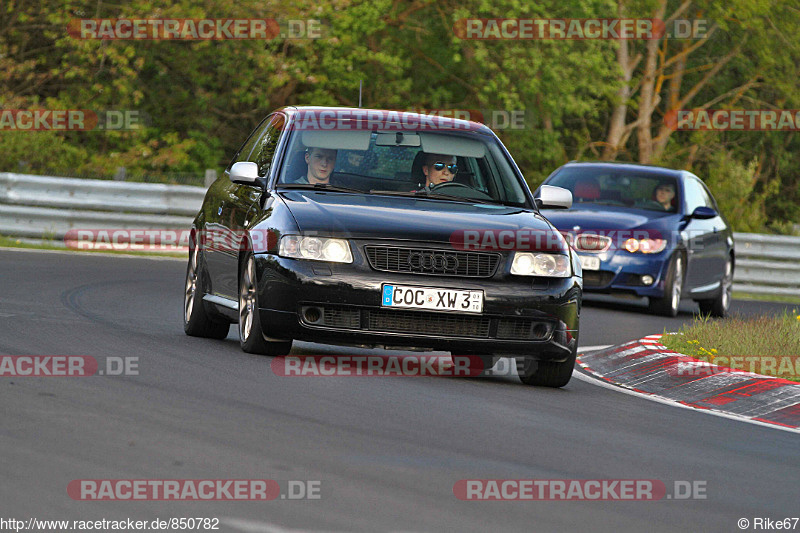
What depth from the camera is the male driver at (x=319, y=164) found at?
9.92m

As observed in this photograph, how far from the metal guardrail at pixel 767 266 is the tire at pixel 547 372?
620 inches

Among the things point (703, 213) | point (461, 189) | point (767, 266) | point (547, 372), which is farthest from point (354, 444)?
point (767, 266)

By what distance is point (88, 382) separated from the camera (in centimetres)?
792

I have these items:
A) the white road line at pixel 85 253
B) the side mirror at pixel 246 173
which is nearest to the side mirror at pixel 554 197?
the side mirror at pixel 246 173

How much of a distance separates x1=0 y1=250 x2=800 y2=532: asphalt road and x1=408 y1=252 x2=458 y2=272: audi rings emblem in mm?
678

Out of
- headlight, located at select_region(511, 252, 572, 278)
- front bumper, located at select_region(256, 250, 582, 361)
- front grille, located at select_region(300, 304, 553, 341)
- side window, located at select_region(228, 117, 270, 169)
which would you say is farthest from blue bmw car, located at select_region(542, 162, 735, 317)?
front grille, located at select_region(300, 304, 553, 341)

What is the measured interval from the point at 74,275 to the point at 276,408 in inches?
360

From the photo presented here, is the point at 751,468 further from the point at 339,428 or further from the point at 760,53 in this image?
the point at 760,53

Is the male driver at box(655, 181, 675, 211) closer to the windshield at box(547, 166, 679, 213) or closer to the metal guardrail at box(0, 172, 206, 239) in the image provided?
the windshield at box(547, 166, 679, 213)

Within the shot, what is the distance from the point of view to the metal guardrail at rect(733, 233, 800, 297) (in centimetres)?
2484

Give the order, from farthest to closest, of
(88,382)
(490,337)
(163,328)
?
(163,328) < (490,337) < (88,382)

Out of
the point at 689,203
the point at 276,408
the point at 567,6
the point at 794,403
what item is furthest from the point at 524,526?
the point at 567,6

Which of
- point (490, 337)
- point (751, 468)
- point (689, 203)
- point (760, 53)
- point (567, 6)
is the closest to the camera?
point (751, 468)

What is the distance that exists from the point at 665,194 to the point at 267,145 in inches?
344
